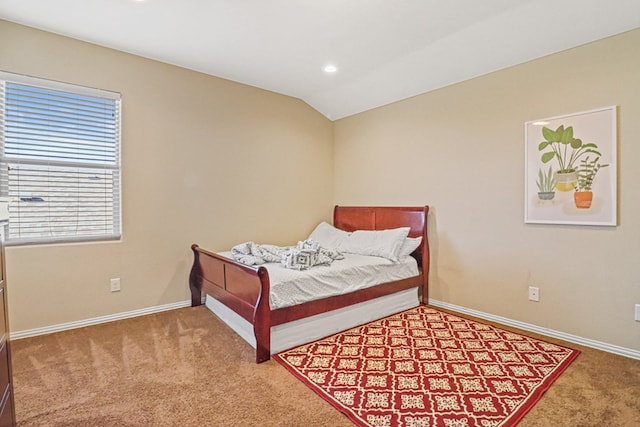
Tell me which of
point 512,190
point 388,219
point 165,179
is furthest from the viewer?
point 388,219

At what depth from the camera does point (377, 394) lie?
1986 mm

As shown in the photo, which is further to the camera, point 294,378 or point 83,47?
point 83,47

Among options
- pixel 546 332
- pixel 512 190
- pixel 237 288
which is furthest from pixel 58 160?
pixel 546 332

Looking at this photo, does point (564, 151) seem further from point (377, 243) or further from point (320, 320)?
point (320, 320)

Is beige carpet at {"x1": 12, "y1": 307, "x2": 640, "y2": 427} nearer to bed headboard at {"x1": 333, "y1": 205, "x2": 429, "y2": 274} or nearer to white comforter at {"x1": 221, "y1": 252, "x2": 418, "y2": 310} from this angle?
white comforter at {"x1": 221, "y1": 252, "x2": 418, "y2": 310}

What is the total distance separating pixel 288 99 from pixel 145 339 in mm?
3250

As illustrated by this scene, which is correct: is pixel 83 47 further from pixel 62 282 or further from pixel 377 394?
pixel 377 394

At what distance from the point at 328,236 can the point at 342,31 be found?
237 cm

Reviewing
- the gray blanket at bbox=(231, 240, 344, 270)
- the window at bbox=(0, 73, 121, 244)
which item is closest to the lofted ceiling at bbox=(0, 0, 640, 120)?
the window at bbox=(0, 73, 121, 244)

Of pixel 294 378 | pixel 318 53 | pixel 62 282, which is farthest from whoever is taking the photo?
pixel 318 53

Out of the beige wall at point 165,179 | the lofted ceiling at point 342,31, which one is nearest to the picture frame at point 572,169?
the lofted ceiling at point 342,31

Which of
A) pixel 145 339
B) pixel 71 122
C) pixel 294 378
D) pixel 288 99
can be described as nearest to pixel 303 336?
pixel 294 378

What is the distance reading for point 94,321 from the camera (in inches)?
123

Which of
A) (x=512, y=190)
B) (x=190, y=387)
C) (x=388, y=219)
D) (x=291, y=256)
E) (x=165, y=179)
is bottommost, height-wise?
(x=190, y=387)
